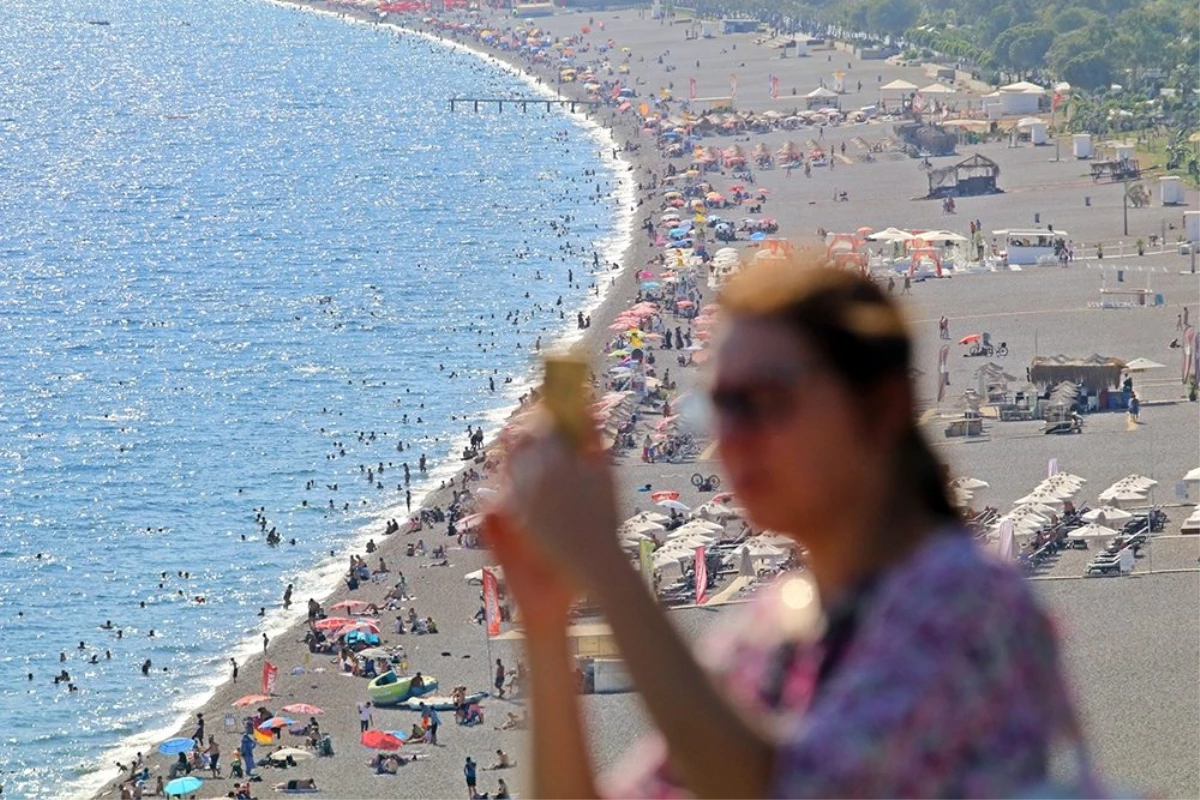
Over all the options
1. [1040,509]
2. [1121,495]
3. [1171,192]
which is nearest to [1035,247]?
[1171,192]

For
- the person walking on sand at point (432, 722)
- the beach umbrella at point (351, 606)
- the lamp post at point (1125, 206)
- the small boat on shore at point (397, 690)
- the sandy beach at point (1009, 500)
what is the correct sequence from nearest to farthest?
the sandy beach at point (1009, 500), the person walking on sand at point (432, 722), the small boat on shore at point (397, 690), the beach umbrella at point (351, 606), the lamp post at point (1125, 206)

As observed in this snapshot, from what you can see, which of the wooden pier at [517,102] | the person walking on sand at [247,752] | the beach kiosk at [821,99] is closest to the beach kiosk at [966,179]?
the beach kiosk at [821,99]

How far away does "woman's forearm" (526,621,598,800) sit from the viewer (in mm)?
2576

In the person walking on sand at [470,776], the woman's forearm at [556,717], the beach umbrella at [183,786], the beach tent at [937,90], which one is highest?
the beach tent at [937,90]

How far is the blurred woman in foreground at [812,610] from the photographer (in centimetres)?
238

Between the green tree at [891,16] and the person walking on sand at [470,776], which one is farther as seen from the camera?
the green tree at [891,16]

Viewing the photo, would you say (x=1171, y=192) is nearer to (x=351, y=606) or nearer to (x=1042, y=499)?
(x=1042, y=499)

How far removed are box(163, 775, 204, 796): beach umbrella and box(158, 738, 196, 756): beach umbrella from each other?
1.66 meters

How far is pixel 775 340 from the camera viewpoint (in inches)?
102

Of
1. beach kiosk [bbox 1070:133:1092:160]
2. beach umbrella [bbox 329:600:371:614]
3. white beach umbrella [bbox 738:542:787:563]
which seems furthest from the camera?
beach kiosk [bbox 1070:133:1092:160]

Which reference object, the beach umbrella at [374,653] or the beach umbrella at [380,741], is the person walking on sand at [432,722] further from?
the beach umbrella at [374,653]

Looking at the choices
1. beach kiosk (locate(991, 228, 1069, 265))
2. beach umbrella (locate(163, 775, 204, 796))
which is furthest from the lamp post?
beach umbrella (locate(163, 775, 204, 796))

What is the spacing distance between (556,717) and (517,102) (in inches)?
5218

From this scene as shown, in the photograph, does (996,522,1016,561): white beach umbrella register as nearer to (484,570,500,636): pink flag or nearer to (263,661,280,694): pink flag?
(484,570,500,636): pink flag
